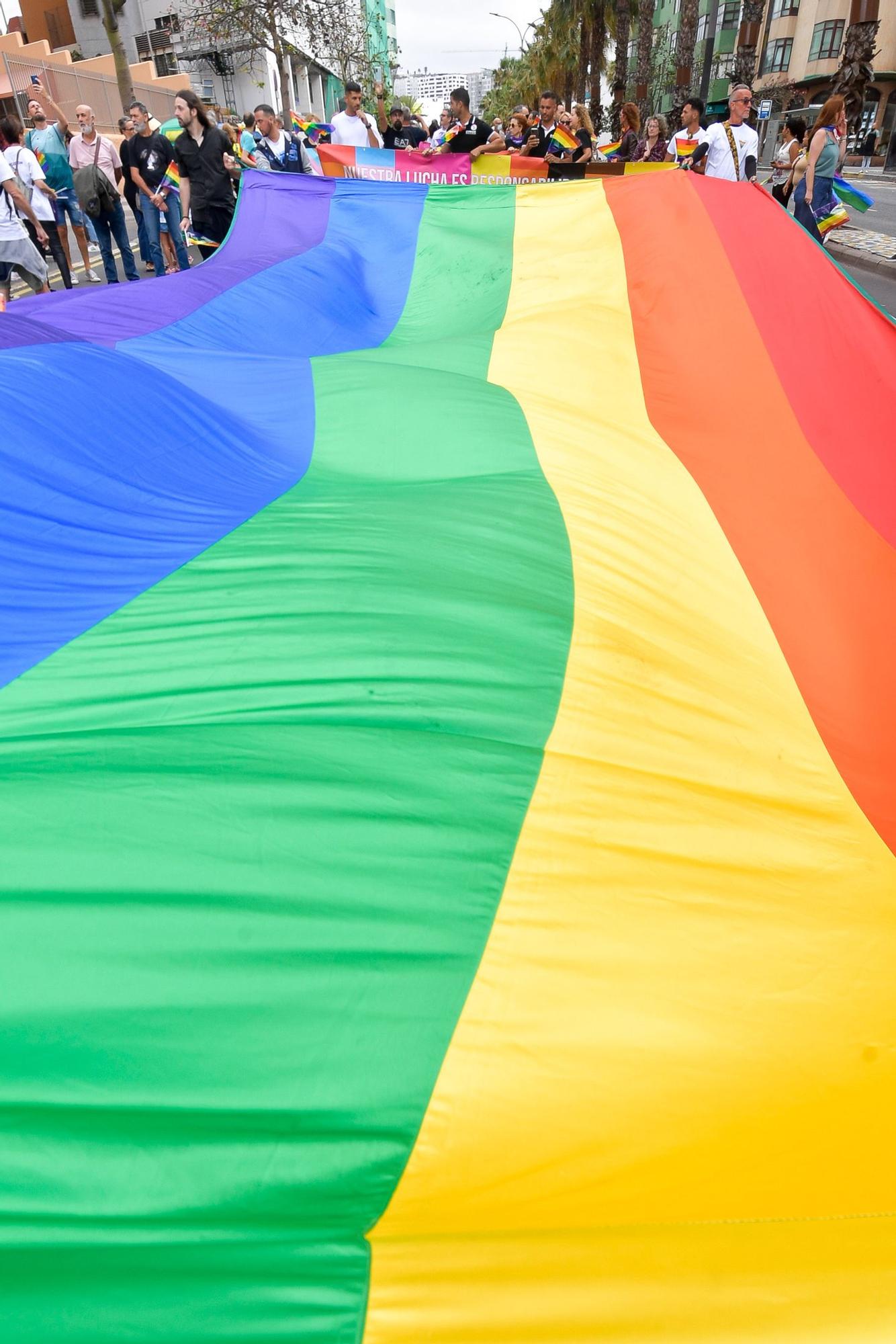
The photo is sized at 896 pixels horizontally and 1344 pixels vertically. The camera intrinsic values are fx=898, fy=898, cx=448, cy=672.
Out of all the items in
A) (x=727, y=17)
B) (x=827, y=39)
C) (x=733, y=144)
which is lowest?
(x=733, y=144)

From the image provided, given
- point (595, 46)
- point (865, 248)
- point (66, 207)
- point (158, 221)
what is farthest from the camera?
point (595, 46)

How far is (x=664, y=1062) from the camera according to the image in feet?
4.16

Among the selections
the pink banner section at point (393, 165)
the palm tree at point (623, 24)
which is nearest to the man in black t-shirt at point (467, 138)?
the pink banner section at point (393, 165)

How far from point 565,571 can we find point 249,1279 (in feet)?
5.08

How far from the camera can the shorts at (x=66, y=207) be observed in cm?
880

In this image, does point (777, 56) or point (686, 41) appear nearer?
point (686, 41)

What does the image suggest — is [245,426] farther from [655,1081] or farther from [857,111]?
[857,111]

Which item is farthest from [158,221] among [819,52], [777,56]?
[777,56]

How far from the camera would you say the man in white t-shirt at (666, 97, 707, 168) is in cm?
805

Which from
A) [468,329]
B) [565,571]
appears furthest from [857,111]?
[565,571]

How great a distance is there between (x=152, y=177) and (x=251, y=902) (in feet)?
29.7

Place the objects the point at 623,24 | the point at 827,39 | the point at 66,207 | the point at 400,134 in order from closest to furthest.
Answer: the point at 66,207, the point at 400,134, the point at 623,24, the point at 827,39

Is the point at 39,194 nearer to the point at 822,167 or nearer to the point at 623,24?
the point at 822,167

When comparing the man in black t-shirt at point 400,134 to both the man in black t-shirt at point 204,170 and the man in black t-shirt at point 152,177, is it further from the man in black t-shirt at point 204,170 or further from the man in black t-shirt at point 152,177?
the man in black t-shirt at point 204,170
